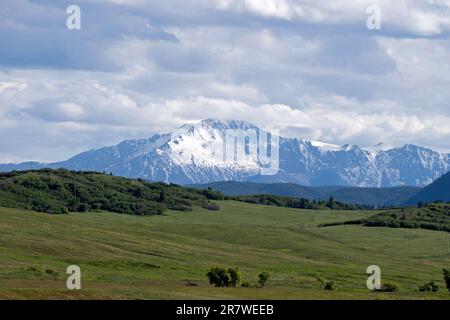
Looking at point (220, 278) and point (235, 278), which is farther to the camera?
point (220, 278)

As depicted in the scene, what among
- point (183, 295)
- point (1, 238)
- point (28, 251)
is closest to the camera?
point (183, 295)

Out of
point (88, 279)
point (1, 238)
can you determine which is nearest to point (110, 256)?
point (1, 238)

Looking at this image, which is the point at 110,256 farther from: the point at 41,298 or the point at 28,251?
the point at 41,298

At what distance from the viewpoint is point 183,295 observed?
9606cm

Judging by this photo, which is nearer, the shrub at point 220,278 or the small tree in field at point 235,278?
the small tree in field at point 235,278

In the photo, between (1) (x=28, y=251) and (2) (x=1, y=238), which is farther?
(2) (x=1, y=238)

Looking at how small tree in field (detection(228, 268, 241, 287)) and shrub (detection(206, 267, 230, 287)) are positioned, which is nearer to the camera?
small tree in field (detection(228, 268, 241, 287))
